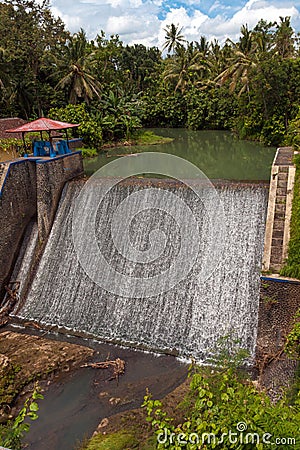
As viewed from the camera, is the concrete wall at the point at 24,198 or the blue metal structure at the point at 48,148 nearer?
the concrete wall at the point at 24,198

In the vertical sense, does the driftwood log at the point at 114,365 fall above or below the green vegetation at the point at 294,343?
below

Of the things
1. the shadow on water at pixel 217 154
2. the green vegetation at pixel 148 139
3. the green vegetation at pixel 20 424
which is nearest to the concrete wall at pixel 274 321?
the green vegetation at pixel 20 424

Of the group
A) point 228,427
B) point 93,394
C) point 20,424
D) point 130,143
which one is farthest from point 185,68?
point 228,427

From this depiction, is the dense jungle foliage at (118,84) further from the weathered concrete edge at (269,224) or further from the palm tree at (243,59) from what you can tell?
the weathered concrete edge at (269,224)

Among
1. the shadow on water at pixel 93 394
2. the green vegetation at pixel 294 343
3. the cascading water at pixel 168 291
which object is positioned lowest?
the shadow on water at pixel 93 394

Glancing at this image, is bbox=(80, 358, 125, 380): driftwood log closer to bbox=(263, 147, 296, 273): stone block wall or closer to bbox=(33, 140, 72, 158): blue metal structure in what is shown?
bbox=(263, 147, 296, 273): stone block wall

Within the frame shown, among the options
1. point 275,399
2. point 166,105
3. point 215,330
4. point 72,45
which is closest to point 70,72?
point 72,45
